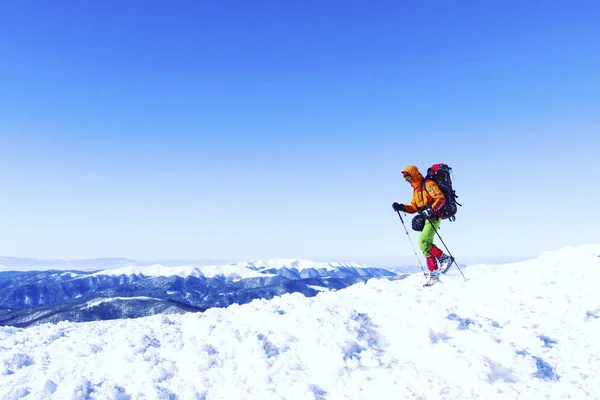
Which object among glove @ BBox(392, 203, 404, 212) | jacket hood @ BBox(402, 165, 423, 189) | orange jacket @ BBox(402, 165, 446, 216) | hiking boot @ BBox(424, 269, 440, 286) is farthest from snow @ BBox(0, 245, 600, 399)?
jacket hood @ BBox(402, 165, 423, 189)

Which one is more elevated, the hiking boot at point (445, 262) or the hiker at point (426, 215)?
the hiker at point (426, 215)

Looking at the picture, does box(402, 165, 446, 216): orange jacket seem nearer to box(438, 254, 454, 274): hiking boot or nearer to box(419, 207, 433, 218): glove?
box(419, 207, 433, 218): glove

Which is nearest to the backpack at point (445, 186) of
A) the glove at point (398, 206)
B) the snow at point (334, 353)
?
the glove at point (398, 206)

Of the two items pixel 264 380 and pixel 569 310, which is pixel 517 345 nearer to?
pixel 569 310

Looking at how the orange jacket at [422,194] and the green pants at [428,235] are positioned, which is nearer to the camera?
the orange jacket at [422,194]

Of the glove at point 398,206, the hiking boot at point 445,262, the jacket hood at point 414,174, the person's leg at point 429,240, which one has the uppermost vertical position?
the jacket hood at point 414,174

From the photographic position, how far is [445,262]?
45.6 ft

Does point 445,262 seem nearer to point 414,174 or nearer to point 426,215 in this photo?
point 426,215

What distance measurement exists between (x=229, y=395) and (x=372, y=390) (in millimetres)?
2264

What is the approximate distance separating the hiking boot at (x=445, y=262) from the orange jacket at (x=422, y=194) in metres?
1.95

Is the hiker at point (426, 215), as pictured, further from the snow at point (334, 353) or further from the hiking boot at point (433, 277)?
the snow at point (334, 353)

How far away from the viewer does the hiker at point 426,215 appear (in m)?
13.5

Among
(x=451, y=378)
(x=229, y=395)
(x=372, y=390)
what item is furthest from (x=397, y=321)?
(x=229, y=395)

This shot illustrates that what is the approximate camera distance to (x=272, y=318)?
29.1 feet
